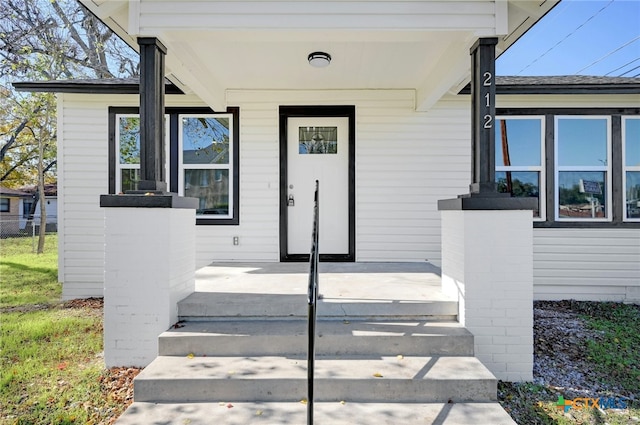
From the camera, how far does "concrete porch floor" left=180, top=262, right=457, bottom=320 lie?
10.6ft

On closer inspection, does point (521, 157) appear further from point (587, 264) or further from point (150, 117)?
point (150, 117)

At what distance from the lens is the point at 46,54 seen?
11438 mm

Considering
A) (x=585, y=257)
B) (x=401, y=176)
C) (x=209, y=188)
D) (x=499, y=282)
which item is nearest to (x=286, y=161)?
(x=209, y=188)

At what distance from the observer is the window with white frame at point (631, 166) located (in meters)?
5.52

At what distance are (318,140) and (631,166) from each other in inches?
→ 183

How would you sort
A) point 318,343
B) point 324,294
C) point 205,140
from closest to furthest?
point 318,343
point 324,294
point 205,140

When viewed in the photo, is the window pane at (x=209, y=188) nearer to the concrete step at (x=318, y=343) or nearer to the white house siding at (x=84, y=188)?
the white house siding at (x=84, y=188)

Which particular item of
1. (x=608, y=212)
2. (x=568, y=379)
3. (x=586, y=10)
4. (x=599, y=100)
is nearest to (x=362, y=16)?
(x=568, y=379)

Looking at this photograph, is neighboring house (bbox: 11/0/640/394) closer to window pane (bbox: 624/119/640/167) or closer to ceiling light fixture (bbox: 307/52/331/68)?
window pane (bbox: 624/119/640/167)

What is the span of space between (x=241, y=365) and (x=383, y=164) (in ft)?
12.1

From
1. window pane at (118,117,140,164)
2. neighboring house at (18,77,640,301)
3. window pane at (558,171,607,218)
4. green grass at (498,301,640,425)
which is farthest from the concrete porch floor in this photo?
window pane at (558,171,607,218)

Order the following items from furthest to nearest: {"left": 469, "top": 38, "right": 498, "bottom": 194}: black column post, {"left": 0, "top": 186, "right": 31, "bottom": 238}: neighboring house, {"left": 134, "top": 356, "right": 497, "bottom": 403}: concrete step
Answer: {"left": 0, "top": 186, "right": 31, "bottom": 238}: neighboring house
{"left": 469, "top": 38, "right": 498, "bottom": 194}: black column post
{"left": 134, "top": 356, "right": 497, "bottom": 403}: concrete step

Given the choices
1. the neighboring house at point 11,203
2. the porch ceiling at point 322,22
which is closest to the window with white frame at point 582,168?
the porch ceiling at point 322,22

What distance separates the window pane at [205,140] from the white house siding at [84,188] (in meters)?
0.31
